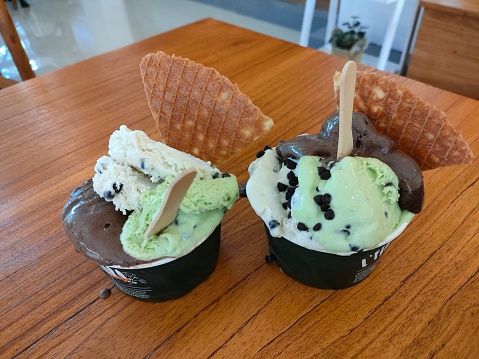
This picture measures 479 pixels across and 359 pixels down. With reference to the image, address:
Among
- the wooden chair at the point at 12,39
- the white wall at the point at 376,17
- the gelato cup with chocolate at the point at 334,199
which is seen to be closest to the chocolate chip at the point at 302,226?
the gelato cup with chocolate at the point at 334,199

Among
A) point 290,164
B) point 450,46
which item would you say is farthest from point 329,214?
point 450,46

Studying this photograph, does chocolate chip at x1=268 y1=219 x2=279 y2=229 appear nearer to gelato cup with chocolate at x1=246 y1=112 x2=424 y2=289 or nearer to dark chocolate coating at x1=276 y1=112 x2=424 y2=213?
gelato cup with chocolate at x1=246 y1=112 x2=424 y2=289

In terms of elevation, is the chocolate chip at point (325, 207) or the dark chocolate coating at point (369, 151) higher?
the dark chocolate coating at point (369, 151)

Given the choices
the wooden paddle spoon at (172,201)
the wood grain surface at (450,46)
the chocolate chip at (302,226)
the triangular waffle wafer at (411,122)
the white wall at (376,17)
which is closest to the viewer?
the wooden paddle spoon at (172,201)

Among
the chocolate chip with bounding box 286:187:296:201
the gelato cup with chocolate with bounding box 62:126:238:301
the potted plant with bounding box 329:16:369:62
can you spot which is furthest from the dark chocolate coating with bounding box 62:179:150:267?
the potted plant with bounding box 329:16:369:62

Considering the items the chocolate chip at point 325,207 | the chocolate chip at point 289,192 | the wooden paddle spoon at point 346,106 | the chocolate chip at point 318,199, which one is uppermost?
the wooden paddle spoon at point 346,106

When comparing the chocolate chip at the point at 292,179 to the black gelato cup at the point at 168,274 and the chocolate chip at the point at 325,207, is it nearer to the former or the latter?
the chocolate chip at the point at 325,207
